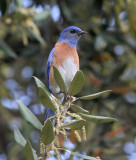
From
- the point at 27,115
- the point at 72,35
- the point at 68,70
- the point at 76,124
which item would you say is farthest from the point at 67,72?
the point at 76,124

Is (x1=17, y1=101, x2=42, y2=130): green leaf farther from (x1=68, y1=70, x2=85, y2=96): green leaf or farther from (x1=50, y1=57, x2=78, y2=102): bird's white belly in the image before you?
(x1=50, y1=57, x2=78, y2=102): bird's white belly

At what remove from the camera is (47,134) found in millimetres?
2186

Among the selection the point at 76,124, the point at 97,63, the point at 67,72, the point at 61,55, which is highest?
the point at 76,124

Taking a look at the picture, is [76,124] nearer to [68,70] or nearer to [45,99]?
[45,99]

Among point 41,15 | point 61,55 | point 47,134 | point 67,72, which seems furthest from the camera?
point 41,15

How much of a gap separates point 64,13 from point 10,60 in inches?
59.7

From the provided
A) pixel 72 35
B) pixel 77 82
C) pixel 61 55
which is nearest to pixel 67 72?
pixel 61 55

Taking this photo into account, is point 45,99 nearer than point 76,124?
No

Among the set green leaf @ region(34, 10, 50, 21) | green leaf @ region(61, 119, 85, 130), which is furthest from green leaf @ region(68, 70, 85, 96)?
green leaf @ region(34, 10, 50, 21)

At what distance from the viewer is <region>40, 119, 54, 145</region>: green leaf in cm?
215

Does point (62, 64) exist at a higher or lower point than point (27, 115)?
lower

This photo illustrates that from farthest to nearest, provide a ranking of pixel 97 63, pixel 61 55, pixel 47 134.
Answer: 1. pixel 97 63
2. pixel 61 55
3. pixel 47 134

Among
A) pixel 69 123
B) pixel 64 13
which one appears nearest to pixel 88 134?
pixel 64 13

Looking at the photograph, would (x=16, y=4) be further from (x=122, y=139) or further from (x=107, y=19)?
(x=122, y=139)
